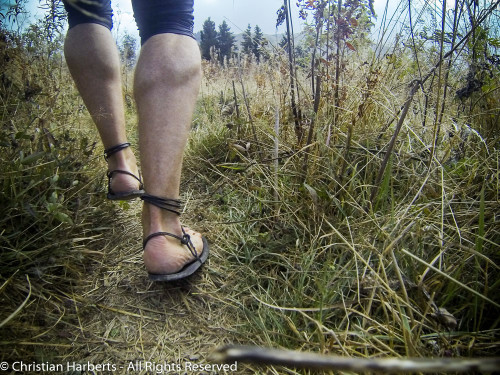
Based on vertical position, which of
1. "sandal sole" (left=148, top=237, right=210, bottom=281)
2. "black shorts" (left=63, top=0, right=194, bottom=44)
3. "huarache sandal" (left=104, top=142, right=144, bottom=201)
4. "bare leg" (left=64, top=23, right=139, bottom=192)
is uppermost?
"black shorts" (left=63, top=0, right=194, bottom=44)

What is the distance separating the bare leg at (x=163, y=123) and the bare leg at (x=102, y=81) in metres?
0.31

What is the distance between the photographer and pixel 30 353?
0.72m

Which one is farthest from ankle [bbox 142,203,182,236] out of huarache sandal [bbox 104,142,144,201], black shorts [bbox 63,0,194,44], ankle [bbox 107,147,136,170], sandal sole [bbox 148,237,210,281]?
black shorts [bbox 63,0,194,44]

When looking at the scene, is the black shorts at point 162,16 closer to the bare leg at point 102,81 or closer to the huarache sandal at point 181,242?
the bare leg at point 102,81

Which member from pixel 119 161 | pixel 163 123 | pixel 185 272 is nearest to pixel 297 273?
pixel 185 272

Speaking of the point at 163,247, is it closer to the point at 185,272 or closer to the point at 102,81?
the point at 185,272

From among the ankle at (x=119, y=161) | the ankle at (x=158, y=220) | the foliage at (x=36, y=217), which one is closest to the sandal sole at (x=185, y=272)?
the ankle at (x=158, y=220)

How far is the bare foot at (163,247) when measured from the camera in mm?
988

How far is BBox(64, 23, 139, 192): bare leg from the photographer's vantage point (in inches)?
47.8

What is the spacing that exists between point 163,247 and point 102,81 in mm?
784

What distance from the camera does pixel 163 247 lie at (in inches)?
39.6

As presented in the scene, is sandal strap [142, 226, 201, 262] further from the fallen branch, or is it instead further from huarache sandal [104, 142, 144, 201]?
the fallen branch

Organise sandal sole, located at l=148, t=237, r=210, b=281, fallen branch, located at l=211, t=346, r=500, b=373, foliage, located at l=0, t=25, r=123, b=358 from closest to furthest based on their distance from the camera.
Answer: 1. fallen branch, located at l=211, t=346, r=500, b=373
2. foliage, located at l=0, t=25, r=123, b=358
3. sandal sole, located at l=148, t=237, r=210, b=281

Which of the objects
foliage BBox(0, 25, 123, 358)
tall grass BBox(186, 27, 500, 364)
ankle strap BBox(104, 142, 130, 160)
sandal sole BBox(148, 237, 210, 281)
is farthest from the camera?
ankle strap BBox(104, 142, 130, 160)
